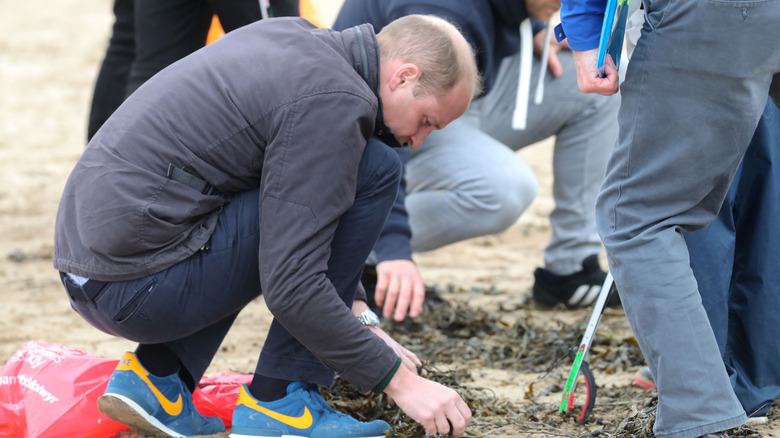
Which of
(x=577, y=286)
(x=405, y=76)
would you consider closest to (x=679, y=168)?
(x=405, y=76)

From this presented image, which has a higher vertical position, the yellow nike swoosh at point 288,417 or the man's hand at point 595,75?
the man's hand at point 595,75

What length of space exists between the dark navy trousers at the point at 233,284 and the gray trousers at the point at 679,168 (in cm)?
59

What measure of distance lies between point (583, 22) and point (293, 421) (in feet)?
3.76

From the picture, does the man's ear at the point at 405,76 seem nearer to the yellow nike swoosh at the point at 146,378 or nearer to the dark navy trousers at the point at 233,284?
the dark navy trousers at the point at 233,284

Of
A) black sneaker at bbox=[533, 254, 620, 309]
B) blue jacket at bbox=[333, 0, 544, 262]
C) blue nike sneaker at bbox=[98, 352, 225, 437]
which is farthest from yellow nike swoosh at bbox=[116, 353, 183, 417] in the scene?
black sneaker at bbox=[533, 254, 620, 309]

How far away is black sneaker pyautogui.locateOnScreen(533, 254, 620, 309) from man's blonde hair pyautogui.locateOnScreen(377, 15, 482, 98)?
5.45ft

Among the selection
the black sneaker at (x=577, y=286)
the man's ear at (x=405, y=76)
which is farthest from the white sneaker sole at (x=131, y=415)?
the black sneaker at (x=577, y=286)

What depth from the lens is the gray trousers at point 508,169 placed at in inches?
133

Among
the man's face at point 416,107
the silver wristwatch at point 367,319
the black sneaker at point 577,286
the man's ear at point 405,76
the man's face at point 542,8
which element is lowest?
the black sneaker at point 577,286

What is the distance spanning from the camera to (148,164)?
2.06 m

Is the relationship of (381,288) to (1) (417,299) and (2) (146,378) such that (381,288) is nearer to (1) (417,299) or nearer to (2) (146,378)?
(1) (417,299)

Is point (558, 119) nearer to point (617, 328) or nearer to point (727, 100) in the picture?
point (617, 328)

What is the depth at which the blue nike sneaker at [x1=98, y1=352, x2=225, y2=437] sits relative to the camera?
7.25ft

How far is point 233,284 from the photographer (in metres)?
2.20
